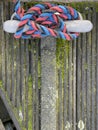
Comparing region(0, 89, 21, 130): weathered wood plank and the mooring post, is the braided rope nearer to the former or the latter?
the mooring post

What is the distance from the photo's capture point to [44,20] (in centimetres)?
186

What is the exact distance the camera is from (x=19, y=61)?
2.06 metres

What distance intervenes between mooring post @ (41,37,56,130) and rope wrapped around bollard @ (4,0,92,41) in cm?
16

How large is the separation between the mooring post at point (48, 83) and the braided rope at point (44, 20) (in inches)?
6.3

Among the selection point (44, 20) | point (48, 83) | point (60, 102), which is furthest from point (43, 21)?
point (60, 102)

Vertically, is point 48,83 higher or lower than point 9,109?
higher

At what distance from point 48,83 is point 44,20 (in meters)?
0.42

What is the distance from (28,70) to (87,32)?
439mm

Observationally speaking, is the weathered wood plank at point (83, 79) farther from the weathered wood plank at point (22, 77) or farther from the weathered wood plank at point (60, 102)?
the weathered wood plank at point (22, 77)

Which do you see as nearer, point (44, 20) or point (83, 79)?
point (44, 20)

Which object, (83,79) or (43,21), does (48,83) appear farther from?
(43,21)

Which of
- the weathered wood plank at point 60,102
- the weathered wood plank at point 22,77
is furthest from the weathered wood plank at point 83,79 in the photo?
the weathered wood plank at point 22,77

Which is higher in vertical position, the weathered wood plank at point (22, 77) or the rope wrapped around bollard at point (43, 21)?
the rope wrapped around bollard at point (43, 21)

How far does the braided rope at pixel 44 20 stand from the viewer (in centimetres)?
184
